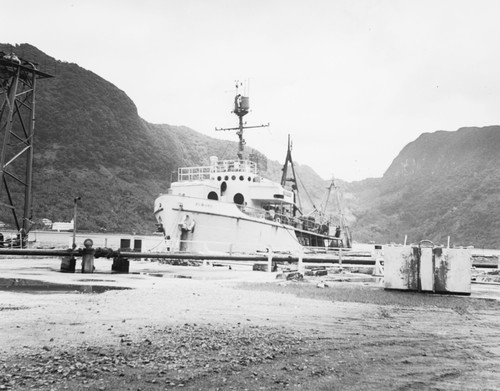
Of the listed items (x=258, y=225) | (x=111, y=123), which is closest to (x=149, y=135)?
(x=111, y=123)

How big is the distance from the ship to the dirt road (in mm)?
18132

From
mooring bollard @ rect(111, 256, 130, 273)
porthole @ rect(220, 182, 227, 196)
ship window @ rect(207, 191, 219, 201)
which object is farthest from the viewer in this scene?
porthole @ rect(220, 182, 227, 196)

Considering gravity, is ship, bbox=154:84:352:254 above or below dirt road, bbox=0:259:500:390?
above

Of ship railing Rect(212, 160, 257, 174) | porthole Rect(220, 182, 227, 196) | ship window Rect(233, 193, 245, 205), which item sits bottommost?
ship window Rect(233, 193, 245, 205)

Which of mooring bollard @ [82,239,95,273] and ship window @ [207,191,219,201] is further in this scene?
ship window @ [207,191,219,201]

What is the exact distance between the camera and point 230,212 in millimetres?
32969

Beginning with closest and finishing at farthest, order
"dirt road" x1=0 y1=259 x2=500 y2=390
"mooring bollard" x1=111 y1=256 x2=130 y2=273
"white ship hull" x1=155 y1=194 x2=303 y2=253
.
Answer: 1. "dirt road" x1=0 y1=259 x2=500 y2=390
2. "mooring bollard" x1=111 y1=256 x2=130 y2=273
3. "white ship hull" x1=155 y1=194 x2=303 y2=253

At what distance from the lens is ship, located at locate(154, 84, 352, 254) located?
106 feet

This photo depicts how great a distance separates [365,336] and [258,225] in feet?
92.3

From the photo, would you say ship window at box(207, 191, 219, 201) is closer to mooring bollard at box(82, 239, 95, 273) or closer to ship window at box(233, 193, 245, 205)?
ship window at box(233, 193, 245, 205)

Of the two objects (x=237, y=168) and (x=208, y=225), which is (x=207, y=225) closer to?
(x=208, y=225)

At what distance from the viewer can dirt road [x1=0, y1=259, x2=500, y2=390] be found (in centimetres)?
444

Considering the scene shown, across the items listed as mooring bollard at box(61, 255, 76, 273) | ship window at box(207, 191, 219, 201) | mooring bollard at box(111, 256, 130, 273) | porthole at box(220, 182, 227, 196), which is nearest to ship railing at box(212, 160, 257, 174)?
porthole at box(220, 182, 227, 196)

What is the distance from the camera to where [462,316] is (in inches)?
347
